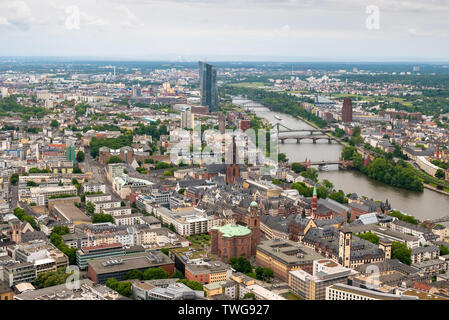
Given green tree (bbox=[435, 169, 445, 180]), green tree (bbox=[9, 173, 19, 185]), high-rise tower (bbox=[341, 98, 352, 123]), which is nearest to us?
green tree (bbox=[9, 173, 19, 185])

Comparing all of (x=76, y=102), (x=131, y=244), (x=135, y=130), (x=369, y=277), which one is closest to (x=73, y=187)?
(x=131, y=244)

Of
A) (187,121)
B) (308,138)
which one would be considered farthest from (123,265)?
(187,121)

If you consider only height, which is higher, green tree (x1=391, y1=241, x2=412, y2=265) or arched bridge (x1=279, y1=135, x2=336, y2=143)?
arched bridge (x1=279, y1=135, x2=336, y2=143)

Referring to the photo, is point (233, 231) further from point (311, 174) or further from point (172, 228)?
point (311, 174)

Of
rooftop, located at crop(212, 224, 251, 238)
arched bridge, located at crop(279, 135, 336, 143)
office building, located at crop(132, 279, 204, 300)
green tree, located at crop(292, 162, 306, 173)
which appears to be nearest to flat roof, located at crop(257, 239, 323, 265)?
rooftop, located at crop(212, 224, 251, 238)

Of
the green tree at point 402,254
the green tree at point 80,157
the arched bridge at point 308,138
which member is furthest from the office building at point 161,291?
the arched bridge at point 308,138

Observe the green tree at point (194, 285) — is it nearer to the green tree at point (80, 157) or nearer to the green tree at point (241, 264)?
the green tree at point (241, 264)

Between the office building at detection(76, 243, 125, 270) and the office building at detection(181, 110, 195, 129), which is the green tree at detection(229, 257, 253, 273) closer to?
the office building at detection(76, 243, 125, 270)

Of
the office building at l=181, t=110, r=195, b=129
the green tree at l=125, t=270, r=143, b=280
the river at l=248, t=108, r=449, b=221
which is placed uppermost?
the office building at l=181, t=110, r=195, b=129
